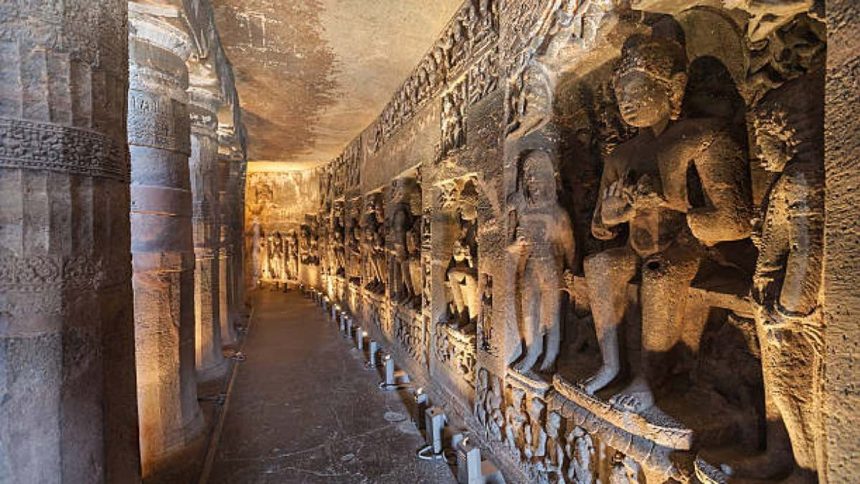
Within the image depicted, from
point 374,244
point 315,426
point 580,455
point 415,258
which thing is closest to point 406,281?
point 415,258

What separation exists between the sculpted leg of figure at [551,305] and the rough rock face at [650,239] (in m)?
0.01

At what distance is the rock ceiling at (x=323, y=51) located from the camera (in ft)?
12.5

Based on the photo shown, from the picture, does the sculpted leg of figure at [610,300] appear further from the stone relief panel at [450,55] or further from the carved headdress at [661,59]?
the stone relief panel at [450,55]

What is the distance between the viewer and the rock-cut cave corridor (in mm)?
1439

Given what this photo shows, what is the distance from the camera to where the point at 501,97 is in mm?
3182

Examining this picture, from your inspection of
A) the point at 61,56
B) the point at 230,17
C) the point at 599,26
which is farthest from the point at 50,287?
the point at 230,17

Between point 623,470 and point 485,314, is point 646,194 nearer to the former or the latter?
point 623,470

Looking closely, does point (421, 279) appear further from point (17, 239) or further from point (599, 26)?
point (17, 239)

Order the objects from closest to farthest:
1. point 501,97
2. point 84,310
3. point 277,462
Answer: point 84,310 → point 501,97 → point 277,462

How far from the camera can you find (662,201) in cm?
206

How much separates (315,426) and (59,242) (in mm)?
3228

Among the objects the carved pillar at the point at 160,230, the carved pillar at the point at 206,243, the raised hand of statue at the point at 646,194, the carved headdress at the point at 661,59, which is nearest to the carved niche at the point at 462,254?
the raised hand of statue at the point at 646,194

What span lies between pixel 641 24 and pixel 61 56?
8.85ft

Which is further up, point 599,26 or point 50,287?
point 599,26
